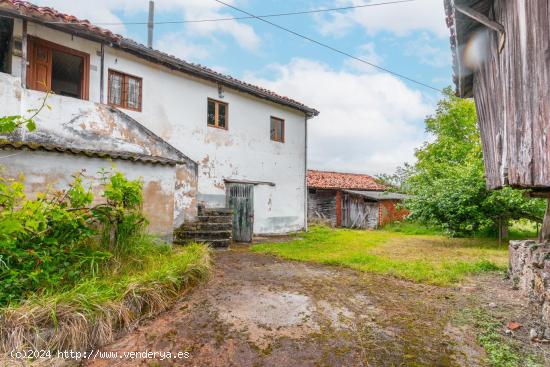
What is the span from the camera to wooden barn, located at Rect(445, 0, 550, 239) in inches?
98.7

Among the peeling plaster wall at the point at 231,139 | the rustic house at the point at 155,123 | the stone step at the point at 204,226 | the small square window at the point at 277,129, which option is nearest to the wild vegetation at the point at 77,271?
the rustic house at the point at 155,123

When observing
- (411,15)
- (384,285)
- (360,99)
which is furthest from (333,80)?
(384,285)

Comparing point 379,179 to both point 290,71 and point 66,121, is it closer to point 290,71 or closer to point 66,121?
point 290,71

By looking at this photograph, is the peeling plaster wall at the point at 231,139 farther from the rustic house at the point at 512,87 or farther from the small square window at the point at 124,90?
the rustic house at the point at 512,87

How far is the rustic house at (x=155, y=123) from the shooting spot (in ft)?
20.4

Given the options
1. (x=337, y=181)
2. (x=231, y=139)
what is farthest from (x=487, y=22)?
(x=337, y=181)

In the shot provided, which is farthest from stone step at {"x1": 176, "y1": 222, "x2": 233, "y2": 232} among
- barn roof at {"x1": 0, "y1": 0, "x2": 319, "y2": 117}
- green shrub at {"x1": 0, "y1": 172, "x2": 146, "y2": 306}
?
barn roof at {"x1": 0, "y1": 0, "x2": 319, "y2": 117}

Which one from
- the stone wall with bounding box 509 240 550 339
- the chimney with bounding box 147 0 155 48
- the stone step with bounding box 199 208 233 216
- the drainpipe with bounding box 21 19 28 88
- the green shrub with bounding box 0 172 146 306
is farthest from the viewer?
the chimney with bounding box 147 0 155 48

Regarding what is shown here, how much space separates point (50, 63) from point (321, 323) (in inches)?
316

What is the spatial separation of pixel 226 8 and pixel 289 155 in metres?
6.49

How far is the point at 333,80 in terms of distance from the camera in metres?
13.7

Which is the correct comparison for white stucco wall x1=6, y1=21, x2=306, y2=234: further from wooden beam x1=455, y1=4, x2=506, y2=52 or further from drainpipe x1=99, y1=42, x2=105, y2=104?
wooden beam x1=455, y1=4, x2=506, y2=52

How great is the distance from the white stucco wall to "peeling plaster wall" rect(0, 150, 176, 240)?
259cm

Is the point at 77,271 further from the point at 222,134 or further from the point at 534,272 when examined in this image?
the point at 222,134
